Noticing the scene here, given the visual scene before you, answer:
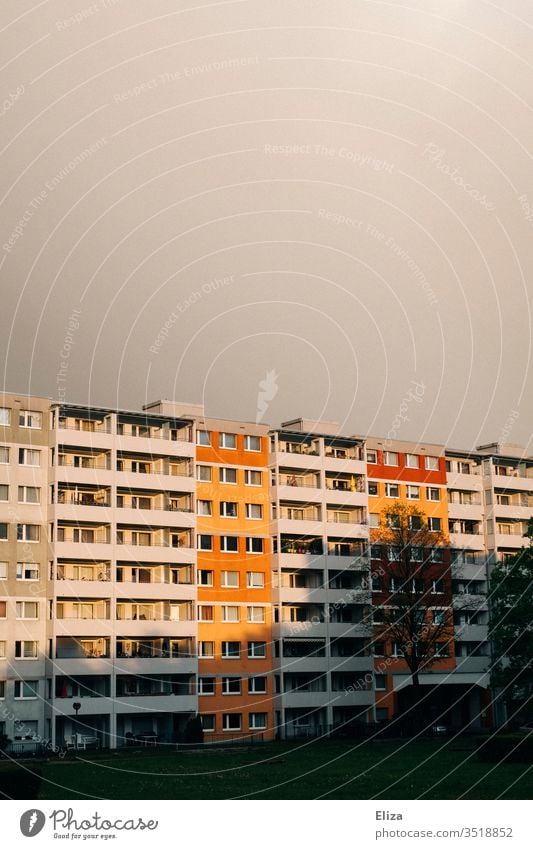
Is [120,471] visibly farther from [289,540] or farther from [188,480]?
[289,540]

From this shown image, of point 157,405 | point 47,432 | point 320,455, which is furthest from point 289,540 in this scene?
point 47,432

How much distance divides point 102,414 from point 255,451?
13.5 metres

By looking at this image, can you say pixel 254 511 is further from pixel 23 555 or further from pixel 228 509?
pixel 23 555

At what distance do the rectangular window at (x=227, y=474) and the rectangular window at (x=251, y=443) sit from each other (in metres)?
2.02

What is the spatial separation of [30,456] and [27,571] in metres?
7.76

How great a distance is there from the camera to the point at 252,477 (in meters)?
88.4

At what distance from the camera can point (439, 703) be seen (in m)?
95.1

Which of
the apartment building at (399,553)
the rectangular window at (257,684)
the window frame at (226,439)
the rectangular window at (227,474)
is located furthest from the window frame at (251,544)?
the rectangular window at (257,684)

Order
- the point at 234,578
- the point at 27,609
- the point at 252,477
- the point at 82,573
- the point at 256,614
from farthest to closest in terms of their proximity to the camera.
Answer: the point at 252,477 → the point at 256,614 → the point at 234,578 → the point at 82,573 → the point at 27,609

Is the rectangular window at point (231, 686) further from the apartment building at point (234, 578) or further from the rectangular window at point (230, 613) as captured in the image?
the rectangular window at point (230, 613)

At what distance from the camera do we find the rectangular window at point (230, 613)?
85562 mm

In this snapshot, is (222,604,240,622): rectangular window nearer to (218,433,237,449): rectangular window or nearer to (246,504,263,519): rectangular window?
(246,504,263,519): rectangular window

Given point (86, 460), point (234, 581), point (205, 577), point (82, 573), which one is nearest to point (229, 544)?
point (234, 581)
